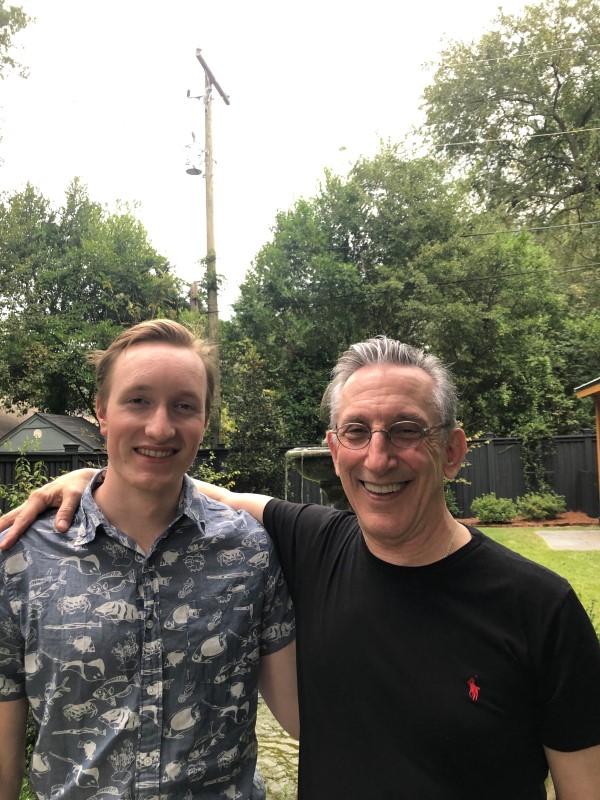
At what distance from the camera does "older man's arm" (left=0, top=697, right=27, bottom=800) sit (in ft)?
4.37

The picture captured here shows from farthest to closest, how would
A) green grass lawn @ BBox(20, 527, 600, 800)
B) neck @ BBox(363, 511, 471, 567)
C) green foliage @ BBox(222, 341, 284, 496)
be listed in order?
1. green foliage @ BBox(222, 341, 284, 496)
2. green grass lawn @ BBox(20, 527, 600, 800)
3. neck @ BBox(363, 511, 471, 567)

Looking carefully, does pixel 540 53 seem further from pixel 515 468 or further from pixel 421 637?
pixel 421 637

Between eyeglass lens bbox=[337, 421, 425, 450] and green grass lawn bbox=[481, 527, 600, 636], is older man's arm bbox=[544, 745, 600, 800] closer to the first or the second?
eyeglass lens bbox=[337, 421, 425, 450]

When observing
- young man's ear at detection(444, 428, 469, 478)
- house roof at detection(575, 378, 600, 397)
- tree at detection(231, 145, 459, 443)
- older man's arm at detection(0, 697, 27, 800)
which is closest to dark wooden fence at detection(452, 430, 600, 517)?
house roof at detection(575, 378, 600, 397)

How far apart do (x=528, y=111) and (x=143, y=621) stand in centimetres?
2430

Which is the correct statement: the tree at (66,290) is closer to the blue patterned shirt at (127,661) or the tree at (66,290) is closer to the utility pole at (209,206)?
the utility pole at (209,206)

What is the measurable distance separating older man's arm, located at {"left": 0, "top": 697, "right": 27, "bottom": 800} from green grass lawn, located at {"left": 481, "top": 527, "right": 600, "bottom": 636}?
5011 mm

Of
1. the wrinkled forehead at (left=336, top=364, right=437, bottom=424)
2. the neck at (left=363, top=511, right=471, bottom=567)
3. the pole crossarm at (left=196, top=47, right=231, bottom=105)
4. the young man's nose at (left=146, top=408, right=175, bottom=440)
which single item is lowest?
the neck at (left=363, top=511, right=471, bottom=567)

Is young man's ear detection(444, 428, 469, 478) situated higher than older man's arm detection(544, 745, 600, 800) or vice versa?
young man's ear detection(444, 428, 469, 478)

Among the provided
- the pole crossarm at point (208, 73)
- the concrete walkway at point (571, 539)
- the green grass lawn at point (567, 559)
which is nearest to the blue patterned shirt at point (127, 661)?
the green grass lawn at point (567, 559)

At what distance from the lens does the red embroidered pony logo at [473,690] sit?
1.28m

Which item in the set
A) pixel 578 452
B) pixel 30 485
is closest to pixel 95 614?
pixel 30 485

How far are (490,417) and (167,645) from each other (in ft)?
56.9

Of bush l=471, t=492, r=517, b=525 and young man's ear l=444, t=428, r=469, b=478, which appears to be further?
bush l=471, t=492, r=517, b=525
